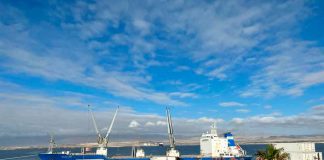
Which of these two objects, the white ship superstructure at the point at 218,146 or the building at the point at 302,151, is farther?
the white ship superstructure at the point at 218,146

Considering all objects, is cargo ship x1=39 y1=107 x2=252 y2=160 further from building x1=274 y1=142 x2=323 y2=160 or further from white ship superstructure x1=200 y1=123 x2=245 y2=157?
building x1=274 y1=142 x2=323 y2=160

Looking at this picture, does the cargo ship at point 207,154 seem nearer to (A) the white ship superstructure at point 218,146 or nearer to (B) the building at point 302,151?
(A) the white ship superstructure at point 218,146

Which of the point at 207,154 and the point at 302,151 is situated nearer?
the point at 302,151

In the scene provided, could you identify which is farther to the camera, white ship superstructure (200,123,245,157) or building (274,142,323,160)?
white ship superstructure (200,123,245,157)

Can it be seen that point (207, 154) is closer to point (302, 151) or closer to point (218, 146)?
point (218, 146)

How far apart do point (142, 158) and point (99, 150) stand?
2579cm

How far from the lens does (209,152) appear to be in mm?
139375

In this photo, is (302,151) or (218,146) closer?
(302,151)

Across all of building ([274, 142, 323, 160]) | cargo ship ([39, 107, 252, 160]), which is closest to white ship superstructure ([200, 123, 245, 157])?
cargo ship ([39, 107, 252, 160])

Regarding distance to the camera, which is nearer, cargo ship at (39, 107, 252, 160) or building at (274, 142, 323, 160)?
building at (274, 142, 323, 160)

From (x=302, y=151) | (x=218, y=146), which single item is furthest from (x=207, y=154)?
(x=302, y=151)

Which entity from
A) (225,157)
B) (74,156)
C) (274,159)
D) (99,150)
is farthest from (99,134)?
(274,159)

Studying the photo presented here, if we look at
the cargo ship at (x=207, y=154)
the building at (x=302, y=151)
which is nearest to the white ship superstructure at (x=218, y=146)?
the cargo ship at (x=207, y=154)

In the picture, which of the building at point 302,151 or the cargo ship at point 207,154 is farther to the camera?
the cargo ship at point 207,154
